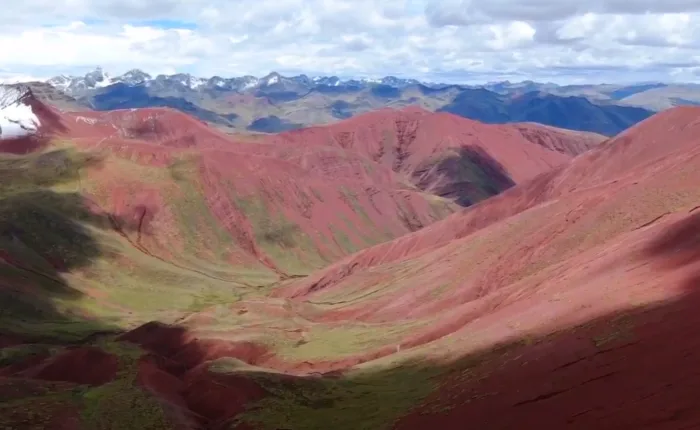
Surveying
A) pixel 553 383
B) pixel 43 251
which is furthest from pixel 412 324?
pixel 43 251

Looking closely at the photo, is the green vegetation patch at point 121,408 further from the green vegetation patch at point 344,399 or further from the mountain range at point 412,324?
the green vegetation patch at point 344,399

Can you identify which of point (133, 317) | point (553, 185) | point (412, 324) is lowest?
point (133, 317)

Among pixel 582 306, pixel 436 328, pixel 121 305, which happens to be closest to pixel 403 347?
pixel 436 328

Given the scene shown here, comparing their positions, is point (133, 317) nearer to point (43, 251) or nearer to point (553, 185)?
point (43, 251)

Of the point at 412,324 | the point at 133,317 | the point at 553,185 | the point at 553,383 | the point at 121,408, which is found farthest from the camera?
the point at 553,185

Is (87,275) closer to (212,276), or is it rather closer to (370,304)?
(212,276)

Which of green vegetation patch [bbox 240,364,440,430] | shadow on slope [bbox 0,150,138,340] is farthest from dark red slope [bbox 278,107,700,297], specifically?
green vegetation patch [bbox 240,364,440,430]
